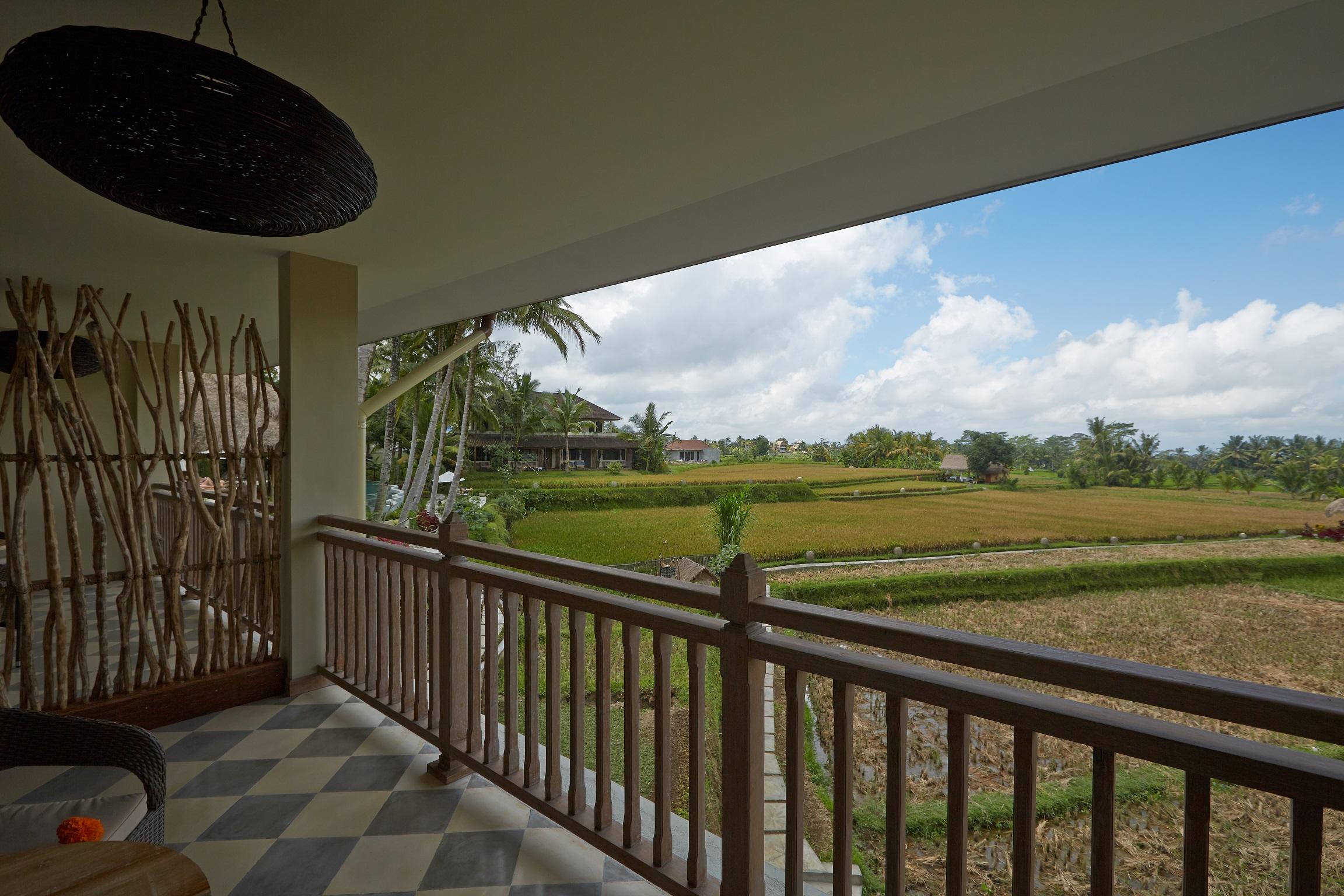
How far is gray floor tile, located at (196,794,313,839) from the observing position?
6.43ft

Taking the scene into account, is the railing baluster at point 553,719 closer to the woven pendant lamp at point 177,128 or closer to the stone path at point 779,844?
the stone path at point 779,844

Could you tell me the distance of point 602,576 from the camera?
5.68ft

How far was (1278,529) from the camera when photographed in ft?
13.0

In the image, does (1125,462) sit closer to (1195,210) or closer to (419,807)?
(1195,210)

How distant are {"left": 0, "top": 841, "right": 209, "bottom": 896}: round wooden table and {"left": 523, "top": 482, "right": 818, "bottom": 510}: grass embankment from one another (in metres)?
10.4

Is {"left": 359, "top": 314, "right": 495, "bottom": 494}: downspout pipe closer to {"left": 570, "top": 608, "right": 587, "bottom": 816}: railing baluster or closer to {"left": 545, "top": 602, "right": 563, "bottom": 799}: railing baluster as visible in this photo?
{"left": 545, "top": 602, "right": 563, "bottom": 799}: railing baluster

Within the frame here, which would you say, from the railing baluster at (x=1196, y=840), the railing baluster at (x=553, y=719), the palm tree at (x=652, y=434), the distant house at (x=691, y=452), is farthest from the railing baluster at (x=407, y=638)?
the palm tree at (x=652, y=434)

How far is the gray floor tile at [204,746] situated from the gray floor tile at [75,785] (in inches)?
7.7

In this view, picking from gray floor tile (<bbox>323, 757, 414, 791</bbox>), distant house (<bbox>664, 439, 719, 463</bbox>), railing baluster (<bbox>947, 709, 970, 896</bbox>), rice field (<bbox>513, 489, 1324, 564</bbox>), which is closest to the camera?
railing baluster (<bbox>947, 709, 970, 896</bbox>)

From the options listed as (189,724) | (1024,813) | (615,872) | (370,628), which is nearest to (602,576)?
(615,872)

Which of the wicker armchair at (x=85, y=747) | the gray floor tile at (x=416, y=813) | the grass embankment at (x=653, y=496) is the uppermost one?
the wicker armchair at (x=85, y=747)

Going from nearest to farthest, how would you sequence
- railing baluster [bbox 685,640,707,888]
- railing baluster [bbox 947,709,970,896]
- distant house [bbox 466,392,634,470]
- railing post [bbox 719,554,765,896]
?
1. railing baluster [bbox 947,709,970,896]
2. railing post [bbox 719,554,765,896]
3. railing baluster [bbox 685,640,707,888]
4. distant house [bbox 466,392,634,470]

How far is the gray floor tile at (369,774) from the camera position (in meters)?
2.24

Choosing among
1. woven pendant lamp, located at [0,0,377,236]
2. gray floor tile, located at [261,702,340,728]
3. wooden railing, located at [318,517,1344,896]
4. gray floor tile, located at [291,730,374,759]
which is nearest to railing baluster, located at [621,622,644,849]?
wooden railing, located at [318,517,1344,896]
